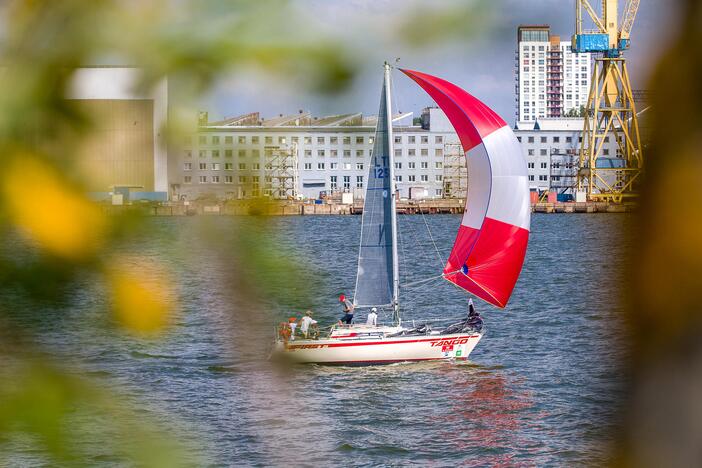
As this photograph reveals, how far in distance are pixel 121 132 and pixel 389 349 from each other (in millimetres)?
21212

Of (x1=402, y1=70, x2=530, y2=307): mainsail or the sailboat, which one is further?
(x1=402, y1=70, x2=530, y2=307): mainsail

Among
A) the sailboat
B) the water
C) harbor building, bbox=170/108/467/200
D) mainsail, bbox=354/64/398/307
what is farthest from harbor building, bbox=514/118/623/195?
harbor building, bbox=170/108/467/200

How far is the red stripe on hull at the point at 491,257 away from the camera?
23609mm

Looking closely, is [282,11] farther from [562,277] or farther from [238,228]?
[562,277]

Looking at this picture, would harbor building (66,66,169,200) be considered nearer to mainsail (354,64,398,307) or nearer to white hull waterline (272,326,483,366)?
white hull waterline (272,326,483,366)

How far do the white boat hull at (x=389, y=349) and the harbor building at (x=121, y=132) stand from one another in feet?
66.1

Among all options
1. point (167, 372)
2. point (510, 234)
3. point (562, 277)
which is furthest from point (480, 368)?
point (562, 277)

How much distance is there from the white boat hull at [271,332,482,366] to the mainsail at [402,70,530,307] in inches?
57.0

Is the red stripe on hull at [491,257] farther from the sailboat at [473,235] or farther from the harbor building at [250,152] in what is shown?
the harbor building at [250,152]

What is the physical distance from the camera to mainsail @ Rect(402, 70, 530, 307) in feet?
77.5

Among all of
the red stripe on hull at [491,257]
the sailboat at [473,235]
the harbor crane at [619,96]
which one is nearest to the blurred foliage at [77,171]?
the harbor crane at [619,96]

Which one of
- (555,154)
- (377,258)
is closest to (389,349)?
(377,258)

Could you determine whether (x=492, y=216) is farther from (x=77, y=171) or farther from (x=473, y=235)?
(x=77, y=171)

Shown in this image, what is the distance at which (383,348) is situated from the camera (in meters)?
22.0
